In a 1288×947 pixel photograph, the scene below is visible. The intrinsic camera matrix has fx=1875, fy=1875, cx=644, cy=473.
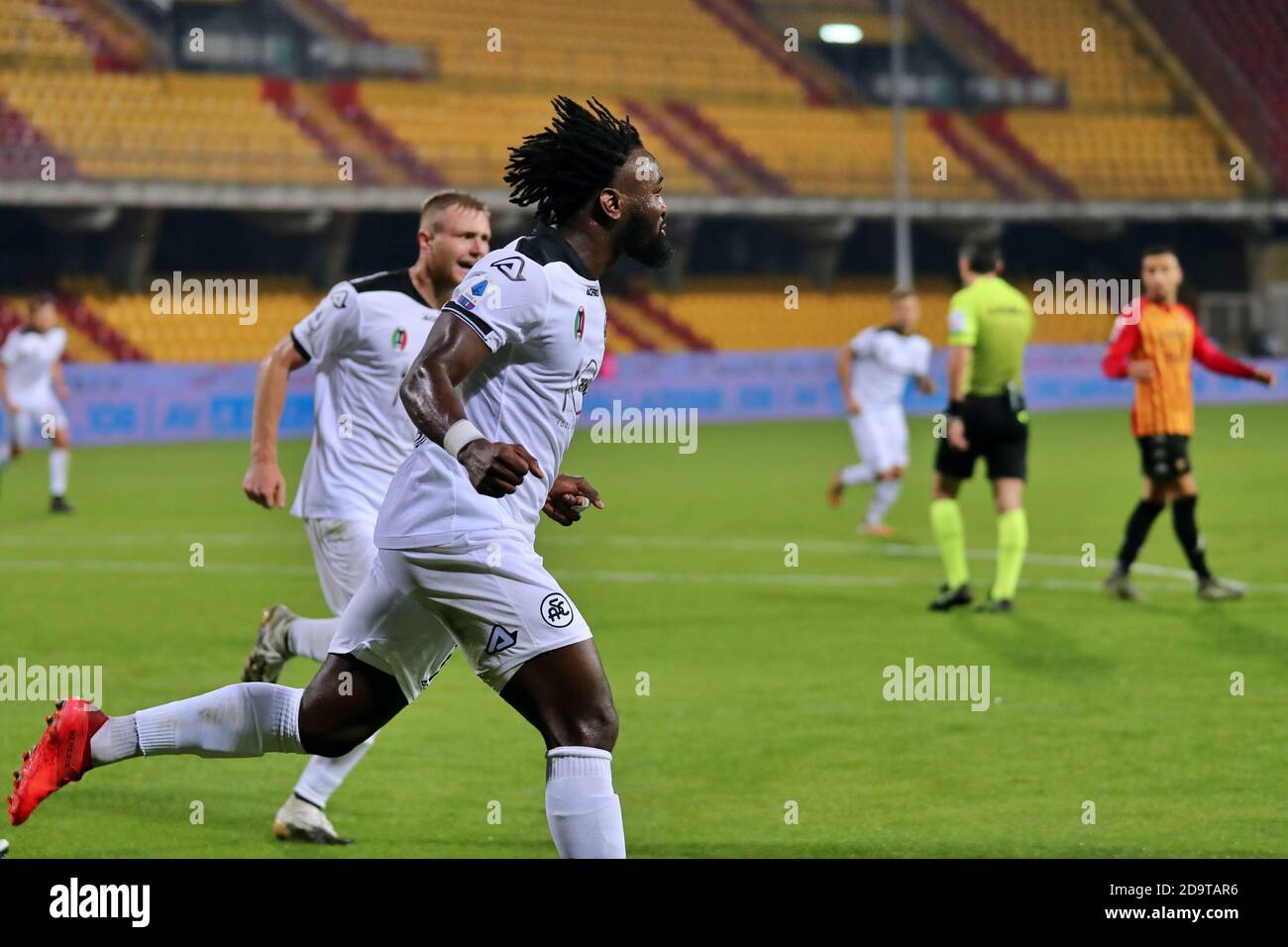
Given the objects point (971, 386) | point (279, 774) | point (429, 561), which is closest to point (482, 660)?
point (429, 561)

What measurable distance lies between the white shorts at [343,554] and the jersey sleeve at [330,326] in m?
0.62

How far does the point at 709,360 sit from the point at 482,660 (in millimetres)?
27741

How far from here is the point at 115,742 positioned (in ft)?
16.8

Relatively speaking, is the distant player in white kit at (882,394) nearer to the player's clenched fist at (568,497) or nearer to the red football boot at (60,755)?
the player's clenched fist at (568,497)

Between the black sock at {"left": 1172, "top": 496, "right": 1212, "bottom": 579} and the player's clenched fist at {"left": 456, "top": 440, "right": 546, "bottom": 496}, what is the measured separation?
316 inches

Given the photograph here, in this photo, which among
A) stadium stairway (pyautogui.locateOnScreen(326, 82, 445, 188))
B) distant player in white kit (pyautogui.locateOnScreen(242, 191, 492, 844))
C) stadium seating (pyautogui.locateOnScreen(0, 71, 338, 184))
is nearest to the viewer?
distant player in white kit (pyautogui.locateOnScreen(242, 191, 492, 844))

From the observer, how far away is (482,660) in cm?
469

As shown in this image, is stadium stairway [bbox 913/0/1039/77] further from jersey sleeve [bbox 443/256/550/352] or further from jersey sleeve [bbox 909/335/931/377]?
jersey sleeve [bbox 443/256/550/352]

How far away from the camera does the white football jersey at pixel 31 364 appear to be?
65.6 feet

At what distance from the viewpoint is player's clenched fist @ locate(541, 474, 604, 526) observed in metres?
4.98

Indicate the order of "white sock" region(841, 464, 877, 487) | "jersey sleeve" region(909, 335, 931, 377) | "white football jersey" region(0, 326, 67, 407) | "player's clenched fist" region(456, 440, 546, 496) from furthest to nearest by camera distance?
"white football jersey" region(0, 326, 67, 407), "jersey sleeve" region(909, 335, 931, 377), "white sock" region(841, 464, 877, 487), "player's clenched fist" region(456, 440, 546, 496)

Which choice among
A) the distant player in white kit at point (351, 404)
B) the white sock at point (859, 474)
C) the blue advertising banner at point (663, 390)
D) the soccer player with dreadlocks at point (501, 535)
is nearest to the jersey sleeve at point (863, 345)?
the white sock at point (859, 474)

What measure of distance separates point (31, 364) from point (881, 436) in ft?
31.1

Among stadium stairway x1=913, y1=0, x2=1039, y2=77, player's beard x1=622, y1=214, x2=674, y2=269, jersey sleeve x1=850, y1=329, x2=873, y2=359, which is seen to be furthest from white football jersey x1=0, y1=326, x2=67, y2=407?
stadium stairway x1=913, y1=0, x2=1039, y2=77
